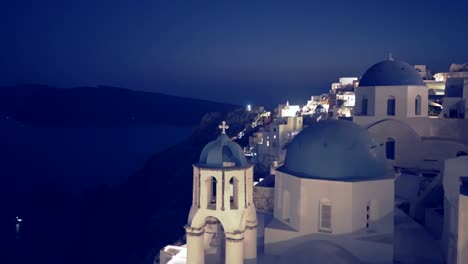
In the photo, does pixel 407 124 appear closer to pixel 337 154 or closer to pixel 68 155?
pixel 337 154

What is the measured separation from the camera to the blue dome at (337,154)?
1355cm

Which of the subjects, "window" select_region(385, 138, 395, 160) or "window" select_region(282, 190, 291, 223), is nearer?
"window" select_region(282, 190, 291, 223)

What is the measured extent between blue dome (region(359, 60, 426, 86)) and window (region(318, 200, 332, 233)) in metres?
10.9

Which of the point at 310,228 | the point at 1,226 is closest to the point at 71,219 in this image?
the point at 1,226

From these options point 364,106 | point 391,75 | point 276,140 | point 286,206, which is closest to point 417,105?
point 391,75

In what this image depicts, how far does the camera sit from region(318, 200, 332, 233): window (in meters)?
13.5

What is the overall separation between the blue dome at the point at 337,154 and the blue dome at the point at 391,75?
855 cm

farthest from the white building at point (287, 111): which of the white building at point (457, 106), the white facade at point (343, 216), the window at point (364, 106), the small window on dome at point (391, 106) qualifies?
the white facade at point (343, 216)

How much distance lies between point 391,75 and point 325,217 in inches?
450

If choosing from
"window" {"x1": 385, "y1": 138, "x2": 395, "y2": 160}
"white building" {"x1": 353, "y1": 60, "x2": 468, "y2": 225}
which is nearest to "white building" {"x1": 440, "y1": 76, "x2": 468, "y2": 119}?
"white building" {"x1": 353, "y1": 60, "x2": 468, "y2": 225}

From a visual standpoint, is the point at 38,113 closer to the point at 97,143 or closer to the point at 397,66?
→ the point at 97,143

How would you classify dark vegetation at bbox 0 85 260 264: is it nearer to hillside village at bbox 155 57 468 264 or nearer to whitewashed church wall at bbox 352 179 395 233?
hillside village at bbox 155 57 468 264

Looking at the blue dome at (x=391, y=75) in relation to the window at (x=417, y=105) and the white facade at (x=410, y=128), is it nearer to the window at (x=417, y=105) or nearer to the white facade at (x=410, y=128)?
the white facade at (x=410, y=128)

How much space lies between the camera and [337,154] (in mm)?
13695
